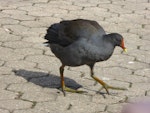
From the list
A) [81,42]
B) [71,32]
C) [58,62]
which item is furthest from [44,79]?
[81,42]

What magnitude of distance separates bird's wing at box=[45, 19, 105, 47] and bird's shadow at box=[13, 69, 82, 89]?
595mm

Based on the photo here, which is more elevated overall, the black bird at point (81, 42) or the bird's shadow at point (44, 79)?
the black bird at point (81, 42)

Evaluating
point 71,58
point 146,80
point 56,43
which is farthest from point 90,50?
point 146,80

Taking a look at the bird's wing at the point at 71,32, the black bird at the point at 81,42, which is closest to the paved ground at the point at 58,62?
the black bird at the point at 81,42

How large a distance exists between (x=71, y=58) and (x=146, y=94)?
3.28 feet

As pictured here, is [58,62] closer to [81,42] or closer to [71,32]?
[71,32]

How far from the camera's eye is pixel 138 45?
225 inches

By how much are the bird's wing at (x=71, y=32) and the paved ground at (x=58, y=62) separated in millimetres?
599

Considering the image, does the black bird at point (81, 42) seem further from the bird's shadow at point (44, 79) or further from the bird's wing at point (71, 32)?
the bird's shadow at point (44, 79)

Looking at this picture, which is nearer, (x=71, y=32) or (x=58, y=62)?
(x=71, y=32)

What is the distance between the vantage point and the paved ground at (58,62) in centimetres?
384

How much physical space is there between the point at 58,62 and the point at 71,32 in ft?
4.10

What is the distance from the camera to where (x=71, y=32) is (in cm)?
375

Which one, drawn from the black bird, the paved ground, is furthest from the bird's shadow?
the black bird
